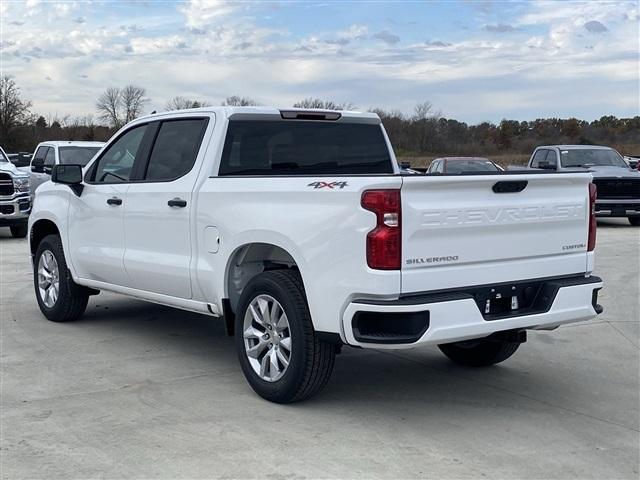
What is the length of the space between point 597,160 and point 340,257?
16.9 meters

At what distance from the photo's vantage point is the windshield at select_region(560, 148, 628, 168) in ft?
64.1

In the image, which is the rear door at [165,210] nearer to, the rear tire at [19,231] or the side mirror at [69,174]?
the side mirror at [69,174]

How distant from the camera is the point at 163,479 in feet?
13.5

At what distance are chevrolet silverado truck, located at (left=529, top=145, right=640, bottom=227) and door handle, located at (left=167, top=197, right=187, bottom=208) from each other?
46.2 feet

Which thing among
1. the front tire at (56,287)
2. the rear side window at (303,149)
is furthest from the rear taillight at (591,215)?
the front tire at (56,287)

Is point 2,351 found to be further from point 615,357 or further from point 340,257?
point 615,357

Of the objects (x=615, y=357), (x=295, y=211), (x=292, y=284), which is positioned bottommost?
(x=615, y=357)

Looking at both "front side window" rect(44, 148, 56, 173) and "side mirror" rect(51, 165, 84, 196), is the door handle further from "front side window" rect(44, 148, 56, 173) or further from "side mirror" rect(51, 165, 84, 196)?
"front side window" rect(44, 148, 56, 173)

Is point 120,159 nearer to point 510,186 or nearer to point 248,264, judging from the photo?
point 248,264

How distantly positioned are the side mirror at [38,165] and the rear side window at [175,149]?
39.6 ft

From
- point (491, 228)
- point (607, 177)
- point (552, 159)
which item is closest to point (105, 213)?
point (491, 228)

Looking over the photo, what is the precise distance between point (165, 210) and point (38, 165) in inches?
501

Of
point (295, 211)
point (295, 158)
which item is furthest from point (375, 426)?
point (295, 158)

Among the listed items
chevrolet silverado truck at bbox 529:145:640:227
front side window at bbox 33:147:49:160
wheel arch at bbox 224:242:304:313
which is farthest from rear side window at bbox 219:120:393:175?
front side window at bbox 33:147:49:160
